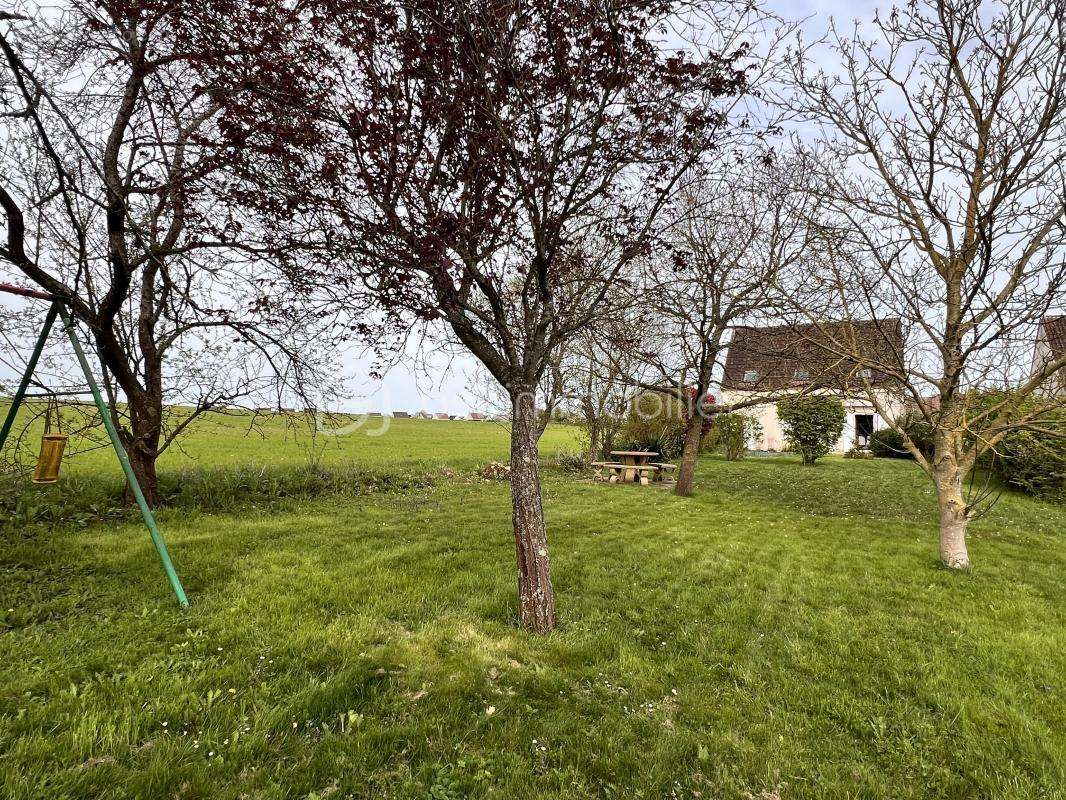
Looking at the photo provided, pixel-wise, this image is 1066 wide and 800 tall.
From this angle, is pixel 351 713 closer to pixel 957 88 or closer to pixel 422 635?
pixel 422 635

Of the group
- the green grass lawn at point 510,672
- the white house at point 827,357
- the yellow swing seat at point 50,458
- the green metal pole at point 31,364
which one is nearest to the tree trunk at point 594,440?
the white house at point 827,357

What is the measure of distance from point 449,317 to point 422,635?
2.90 metres

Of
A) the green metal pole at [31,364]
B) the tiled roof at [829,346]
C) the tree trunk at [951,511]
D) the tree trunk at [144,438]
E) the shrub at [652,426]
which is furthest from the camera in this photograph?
the shrub at [652,426]

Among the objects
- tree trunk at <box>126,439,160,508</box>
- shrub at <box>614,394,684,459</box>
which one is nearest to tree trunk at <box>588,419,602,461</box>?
shrub at <box>614,394,684,459</box>

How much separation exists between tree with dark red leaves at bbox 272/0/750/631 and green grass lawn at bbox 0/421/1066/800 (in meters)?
1.13

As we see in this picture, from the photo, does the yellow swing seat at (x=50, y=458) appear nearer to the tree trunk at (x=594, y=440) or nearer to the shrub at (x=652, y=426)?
the tree trunk at (x=594, y=440)

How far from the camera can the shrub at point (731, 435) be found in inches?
877

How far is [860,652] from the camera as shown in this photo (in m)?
4.14

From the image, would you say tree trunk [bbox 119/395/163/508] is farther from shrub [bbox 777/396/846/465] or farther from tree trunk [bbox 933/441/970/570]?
shrub [bbox 777/396/846/465]

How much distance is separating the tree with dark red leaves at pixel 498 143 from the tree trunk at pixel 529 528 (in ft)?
0.04

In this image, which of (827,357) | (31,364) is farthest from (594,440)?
(31,364)

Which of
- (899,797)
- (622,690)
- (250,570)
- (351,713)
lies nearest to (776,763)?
(899,797)

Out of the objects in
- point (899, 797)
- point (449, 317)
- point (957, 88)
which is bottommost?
point (899, 797)

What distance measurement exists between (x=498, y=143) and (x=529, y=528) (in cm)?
341
